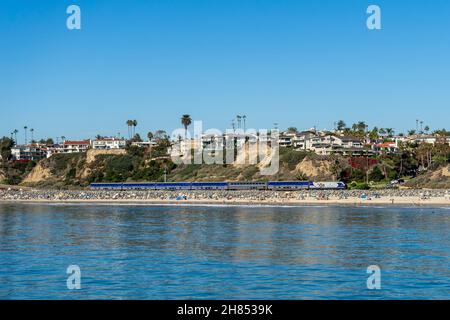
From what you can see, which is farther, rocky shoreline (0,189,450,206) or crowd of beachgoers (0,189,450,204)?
crowd of beachgoers (0,189,450,204)

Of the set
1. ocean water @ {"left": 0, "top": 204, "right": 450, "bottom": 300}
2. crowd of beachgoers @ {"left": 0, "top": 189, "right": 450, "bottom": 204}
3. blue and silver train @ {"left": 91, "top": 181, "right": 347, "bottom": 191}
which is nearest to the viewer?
ocean water @ {"left": 0, "top": 204, "right": 450, "bottom": 300}

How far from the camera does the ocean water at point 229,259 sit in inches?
1096

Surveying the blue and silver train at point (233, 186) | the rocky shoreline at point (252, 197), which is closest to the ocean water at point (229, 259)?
the rocky shoreline at point (252, 197)

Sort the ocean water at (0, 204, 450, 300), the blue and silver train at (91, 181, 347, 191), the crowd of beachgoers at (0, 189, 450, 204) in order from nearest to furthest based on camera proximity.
Result: the ocean water at (0, 204, 450, 300) < the crowd of beachgoers at (0, 189, 450, 204) < the blue and silver train at (91, 181, 347, 191)

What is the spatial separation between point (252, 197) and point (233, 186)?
19.7 metres

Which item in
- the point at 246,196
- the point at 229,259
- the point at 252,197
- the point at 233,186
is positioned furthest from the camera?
the point at 233,186

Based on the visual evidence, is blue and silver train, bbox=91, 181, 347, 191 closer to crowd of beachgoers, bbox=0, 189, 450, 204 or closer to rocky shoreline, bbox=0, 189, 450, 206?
crowd of beachgoers, bbox=0, 189, 450, 204

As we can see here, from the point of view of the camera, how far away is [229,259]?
3700 cm

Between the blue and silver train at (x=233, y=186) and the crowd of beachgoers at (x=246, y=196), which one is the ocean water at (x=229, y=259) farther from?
the blue and silver train at (x=233, y=186)

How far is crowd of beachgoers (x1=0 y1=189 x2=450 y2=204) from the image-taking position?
318 ft

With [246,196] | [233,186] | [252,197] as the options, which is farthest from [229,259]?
[233,186]

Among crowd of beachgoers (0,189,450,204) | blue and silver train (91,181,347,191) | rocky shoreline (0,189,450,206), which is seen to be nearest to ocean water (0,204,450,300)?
rocky shoreline (0,189,450,206)

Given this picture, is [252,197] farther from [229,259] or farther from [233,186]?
[229,259]
